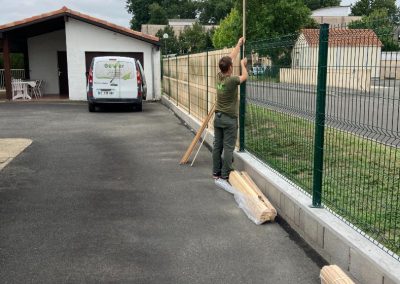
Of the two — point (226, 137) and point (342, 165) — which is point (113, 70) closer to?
point (226, 137)

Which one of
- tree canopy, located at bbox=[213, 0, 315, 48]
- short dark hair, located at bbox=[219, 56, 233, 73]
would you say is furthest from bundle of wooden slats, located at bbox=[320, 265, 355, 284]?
tree canopy, located at bbox=[213, 0, 315, 48]

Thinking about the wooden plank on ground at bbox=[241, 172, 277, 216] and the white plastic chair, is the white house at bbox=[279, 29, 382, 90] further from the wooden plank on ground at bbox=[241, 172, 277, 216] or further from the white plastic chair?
the white plastic chair

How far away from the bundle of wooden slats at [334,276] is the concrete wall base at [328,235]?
13 cm

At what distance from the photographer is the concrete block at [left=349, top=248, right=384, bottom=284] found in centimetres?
327

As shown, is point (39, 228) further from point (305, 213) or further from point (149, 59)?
point (149, 59)

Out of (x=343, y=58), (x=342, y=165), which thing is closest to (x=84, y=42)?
(x=342, y=165)

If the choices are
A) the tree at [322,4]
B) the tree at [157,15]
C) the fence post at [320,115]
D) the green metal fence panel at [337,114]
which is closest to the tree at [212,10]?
→ the tree at [157,15]

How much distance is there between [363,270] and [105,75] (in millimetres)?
13750

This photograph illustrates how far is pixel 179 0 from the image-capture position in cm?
11975

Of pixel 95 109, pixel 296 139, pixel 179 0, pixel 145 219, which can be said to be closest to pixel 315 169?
pixel 296 139

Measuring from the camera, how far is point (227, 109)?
21.8 ft

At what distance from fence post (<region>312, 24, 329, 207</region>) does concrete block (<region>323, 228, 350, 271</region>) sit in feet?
1.93

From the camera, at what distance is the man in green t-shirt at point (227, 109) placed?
21.3ft

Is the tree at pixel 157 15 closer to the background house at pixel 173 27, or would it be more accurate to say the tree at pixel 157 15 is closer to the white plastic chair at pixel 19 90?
the background house at pixel 173 27
